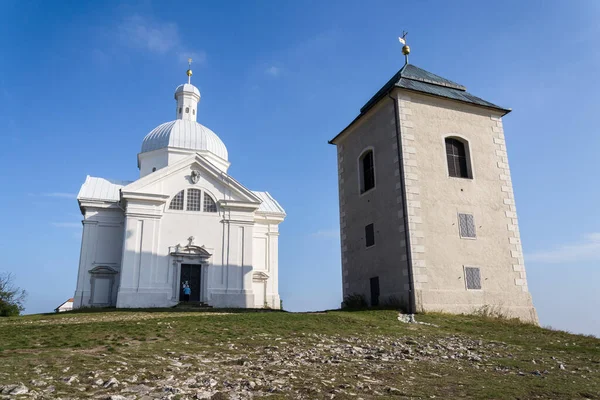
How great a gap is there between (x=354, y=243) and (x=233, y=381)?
15864 mm

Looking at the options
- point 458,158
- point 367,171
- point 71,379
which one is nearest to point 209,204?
point 367,171

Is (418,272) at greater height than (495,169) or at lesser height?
lesser

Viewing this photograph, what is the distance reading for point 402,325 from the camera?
15.4 meters

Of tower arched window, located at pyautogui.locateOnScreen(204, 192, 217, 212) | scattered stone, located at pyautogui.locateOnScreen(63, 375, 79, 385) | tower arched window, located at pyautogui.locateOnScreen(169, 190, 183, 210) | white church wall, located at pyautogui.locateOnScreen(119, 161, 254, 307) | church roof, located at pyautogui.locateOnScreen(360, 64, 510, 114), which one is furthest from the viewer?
tower arched window, located at pyautogui.locateOnScreen(204, 192, 217, 212)

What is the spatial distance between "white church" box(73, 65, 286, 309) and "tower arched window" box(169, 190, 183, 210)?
2.1 inches

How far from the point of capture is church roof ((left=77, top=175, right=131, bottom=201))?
3216cm

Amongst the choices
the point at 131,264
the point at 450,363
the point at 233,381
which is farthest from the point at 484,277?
the point at 131,264

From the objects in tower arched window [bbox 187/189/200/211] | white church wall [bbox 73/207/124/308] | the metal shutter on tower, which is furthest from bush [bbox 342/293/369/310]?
white church wall [bbox 73/207/124/308]

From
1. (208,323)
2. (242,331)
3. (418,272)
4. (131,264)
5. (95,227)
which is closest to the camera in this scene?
(242,331)

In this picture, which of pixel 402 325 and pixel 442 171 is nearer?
pixel 402 325

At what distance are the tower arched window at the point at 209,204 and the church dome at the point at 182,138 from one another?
7649mm

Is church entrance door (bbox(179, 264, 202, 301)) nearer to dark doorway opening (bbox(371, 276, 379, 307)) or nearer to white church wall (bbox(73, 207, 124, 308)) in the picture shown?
white church wall (bbox(73, 207, 124, 308))

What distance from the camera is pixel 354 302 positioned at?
71.0 feet

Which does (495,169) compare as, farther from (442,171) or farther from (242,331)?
(242,331)
